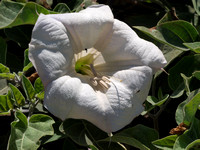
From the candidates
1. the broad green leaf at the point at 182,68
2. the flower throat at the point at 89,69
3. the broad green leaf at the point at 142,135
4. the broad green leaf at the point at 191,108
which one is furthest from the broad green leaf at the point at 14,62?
the broad green leaf at the point at 191,108

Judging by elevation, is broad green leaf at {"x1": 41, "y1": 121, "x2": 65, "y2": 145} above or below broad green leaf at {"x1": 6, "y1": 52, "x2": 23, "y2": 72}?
below

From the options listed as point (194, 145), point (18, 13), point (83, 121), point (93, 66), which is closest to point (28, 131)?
point (83, 121)

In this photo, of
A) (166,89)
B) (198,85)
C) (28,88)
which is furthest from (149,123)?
(28,88)

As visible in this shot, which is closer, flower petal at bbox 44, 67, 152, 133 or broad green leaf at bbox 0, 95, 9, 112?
flower petal at bbox 44, 67, 152, 133

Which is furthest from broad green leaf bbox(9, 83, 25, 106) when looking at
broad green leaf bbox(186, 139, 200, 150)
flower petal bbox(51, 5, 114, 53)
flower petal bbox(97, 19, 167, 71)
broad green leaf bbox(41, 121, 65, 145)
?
broad green leaf bbox(186, 139, 200, 150)

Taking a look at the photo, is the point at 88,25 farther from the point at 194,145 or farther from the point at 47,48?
the point at 194,145

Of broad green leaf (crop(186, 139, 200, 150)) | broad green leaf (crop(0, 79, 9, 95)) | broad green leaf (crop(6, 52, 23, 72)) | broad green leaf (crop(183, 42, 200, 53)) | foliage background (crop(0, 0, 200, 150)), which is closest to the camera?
broad green leaf (crop(186, 139, 200, 150))

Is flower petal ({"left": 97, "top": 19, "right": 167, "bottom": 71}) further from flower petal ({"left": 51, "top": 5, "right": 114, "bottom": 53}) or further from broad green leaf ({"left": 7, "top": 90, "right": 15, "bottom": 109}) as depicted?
broad green leaf ({"left": 7, "top": 90, "right": 15, "bottom": 109})
